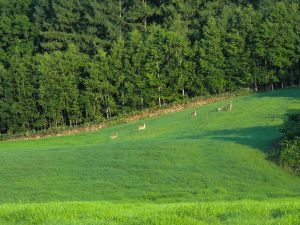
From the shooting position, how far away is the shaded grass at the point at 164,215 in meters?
7.08

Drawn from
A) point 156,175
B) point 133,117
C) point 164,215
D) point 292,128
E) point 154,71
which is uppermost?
point 154,71

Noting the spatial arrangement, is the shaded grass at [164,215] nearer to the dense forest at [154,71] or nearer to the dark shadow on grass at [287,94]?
the dark shadow on grass at [287,94]

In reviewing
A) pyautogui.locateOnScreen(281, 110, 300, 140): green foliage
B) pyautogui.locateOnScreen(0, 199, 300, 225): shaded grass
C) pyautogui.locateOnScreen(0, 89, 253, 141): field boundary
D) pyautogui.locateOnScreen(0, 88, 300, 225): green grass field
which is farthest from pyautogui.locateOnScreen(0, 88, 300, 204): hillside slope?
pyautogui.locateOnScreen(0, 89, 253, 141): field boundary

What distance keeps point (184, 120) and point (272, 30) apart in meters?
18.0

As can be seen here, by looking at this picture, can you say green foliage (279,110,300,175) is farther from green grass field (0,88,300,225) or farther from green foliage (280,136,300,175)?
green grass field (0,88,300,225)

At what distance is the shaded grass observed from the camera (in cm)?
708

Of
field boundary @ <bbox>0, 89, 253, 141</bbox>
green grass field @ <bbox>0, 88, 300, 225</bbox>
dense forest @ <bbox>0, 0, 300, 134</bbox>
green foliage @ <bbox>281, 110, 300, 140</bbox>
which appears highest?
dense forest @ <bbox>0, 0, 300, 134</bbox>

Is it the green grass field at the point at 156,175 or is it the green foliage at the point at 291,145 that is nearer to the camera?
the green grass field at the point at 156,175

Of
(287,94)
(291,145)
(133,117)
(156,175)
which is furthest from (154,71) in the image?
(291,145)

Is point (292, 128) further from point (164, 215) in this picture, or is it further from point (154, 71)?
point (154, 71)

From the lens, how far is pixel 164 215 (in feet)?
24.0

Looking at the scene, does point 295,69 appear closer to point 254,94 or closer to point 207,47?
point 254,94

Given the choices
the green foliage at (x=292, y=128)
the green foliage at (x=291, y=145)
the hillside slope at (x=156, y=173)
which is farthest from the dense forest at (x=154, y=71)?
the green foliage at (x=291, y=145)

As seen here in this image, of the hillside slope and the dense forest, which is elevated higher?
the dense forest
